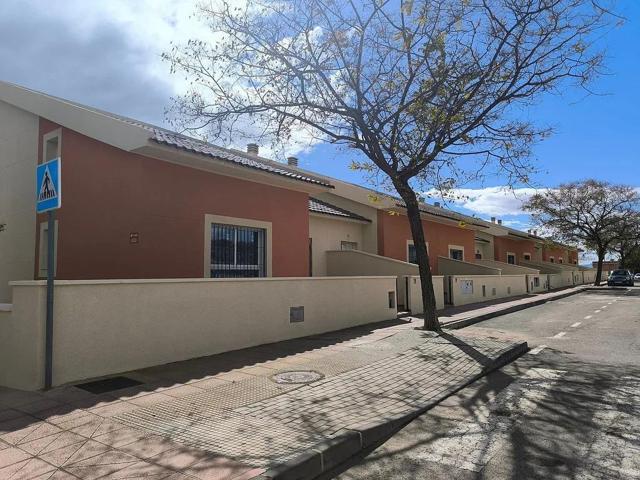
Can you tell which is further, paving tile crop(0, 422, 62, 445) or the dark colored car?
the dark colored car

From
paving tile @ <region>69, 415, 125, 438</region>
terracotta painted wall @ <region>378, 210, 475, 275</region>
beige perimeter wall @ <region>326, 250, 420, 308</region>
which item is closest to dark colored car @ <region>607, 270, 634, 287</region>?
terracotta painted wall @ <region>378, 210, 475, 275</region>

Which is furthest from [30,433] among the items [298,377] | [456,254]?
[456,254]

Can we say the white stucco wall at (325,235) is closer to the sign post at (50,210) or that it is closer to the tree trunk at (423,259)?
the tree trunk at (423,259)

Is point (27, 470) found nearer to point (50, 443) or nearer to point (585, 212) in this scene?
point (50, 443)

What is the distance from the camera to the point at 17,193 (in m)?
12.6

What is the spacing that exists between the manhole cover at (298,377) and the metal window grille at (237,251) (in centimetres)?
486

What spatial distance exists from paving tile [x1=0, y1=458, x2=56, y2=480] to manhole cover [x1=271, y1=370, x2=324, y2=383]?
10.2 ft

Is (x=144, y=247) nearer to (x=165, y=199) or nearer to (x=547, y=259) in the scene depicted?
(x=165, y=199)

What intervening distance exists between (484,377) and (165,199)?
7.13m

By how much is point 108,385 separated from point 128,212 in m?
4.74

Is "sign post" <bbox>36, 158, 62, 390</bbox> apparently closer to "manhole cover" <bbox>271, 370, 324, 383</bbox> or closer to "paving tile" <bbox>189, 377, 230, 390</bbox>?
"paving tile" <bbox>189, 377, 230, 390</bbox>

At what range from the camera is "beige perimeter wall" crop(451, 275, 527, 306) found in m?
19.4

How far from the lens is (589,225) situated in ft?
128

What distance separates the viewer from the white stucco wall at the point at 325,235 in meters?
17.5
